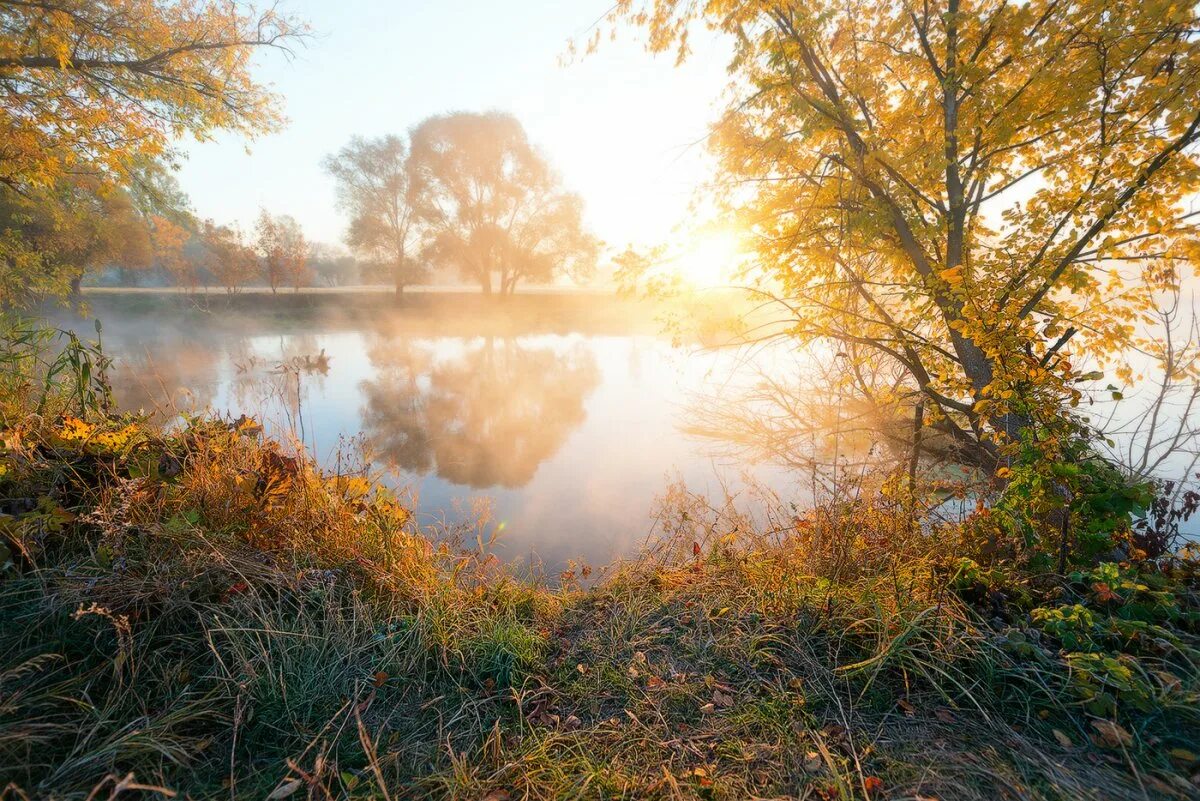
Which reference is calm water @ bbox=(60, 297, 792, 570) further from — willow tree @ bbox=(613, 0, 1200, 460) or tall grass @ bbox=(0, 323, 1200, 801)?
willow tree @ bbox=(613, 0, 1200, 460)

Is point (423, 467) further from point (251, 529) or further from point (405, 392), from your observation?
point (405, 392)

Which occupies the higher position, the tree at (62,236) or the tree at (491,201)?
the tree at (491,201)

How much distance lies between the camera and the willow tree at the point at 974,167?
3.54 metres

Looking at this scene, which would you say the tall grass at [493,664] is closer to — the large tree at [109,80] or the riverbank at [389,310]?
the large tree at [109,80]

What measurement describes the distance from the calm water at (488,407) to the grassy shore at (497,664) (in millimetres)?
1237

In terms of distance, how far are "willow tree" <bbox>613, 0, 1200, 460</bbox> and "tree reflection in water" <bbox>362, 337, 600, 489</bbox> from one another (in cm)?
520

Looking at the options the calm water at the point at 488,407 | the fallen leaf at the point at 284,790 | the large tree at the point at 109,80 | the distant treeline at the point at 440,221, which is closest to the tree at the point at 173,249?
the distant treeline at the point at 440,221

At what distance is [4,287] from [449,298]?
27.4 meters

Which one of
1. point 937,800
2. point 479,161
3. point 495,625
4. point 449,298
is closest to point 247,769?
point 495,625

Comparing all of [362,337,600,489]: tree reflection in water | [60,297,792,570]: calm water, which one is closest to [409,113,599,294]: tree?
[60,297,792,570]: calm water

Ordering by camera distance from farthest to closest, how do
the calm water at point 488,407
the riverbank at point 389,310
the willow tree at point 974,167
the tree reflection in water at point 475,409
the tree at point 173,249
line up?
the riverbank at point 389,310 < the tree at point 173,249 < the tree reflection in water at point 475,409 < the calm water at point 488,407 < the willow tree at point 974,167

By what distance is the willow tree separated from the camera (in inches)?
139

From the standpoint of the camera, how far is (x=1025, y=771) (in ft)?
5.71

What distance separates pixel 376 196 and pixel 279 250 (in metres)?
7.86
